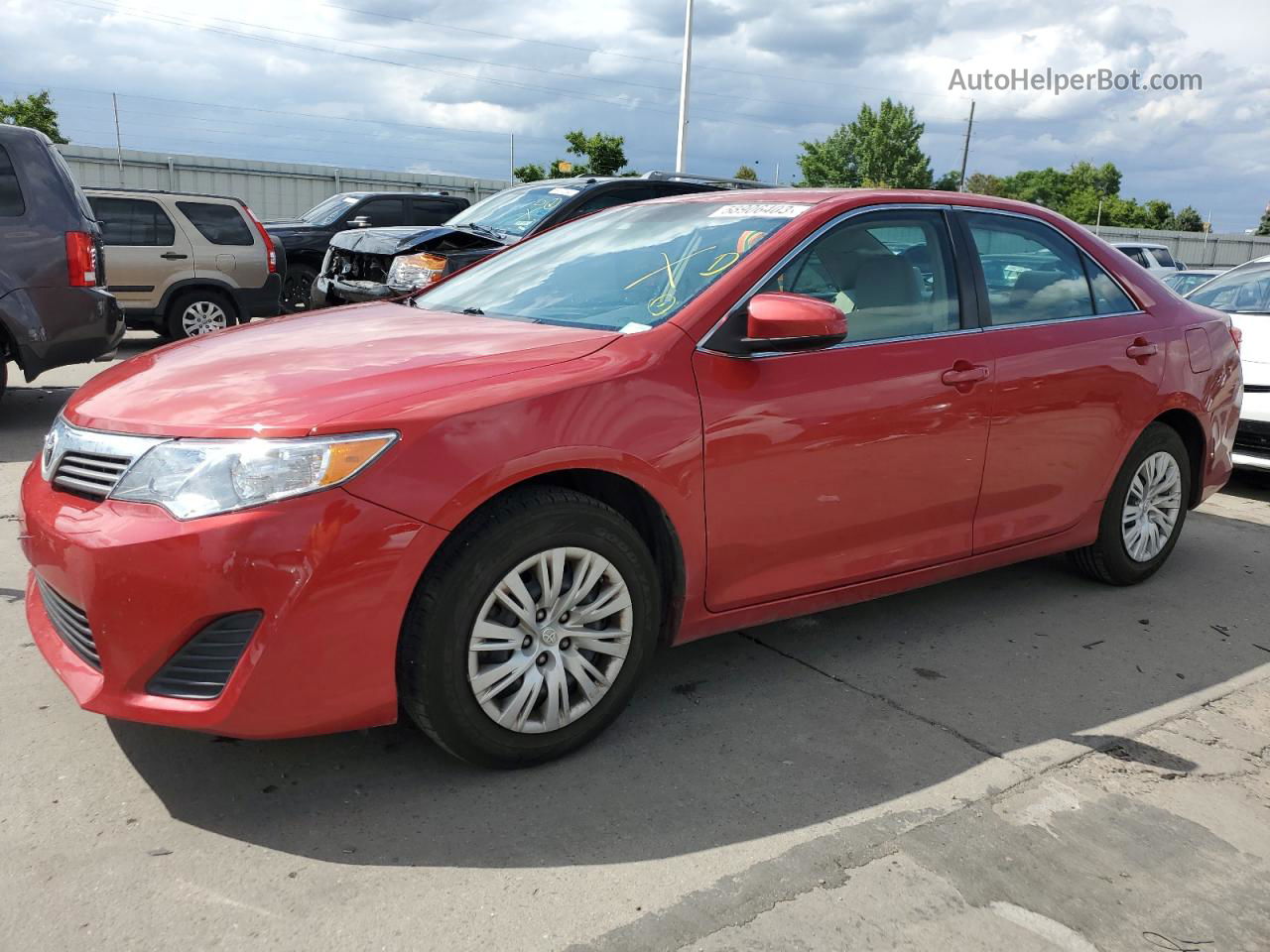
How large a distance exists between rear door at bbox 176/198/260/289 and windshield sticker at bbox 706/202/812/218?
31.0 feet

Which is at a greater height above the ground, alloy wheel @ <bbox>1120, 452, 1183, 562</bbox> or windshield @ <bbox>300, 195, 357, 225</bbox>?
windshield @ <bbox>300, 195, 357, 225</bbox>

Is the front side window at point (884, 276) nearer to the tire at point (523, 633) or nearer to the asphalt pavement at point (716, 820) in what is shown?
the tire at point (523, 633)

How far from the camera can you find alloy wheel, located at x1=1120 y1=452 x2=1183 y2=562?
4.66 m

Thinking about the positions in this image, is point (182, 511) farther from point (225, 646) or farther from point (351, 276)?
point (351, 276)

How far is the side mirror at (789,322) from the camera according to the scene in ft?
10.3

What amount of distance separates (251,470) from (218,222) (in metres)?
10.6

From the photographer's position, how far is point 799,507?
3387 mm

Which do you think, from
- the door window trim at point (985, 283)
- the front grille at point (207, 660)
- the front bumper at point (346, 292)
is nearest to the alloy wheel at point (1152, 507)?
the door window trim at point (985, 283)

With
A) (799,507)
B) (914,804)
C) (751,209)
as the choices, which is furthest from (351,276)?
(914,804)

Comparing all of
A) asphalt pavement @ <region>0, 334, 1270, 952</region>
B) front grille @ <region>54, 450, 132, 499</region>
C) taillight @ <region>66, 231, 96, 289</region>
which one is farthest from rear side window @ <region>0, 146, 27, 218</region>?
front grille @ <region>54, 450, 132, 499</region>

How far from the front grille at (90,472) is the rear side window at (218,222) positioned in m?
9.90

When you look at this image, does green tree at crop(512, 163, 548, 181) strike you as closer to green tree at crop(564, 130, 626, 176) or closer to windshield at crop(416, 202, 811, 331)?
green tree at crop(564, 130, 626, 176)

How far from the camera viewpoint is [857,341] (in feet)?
11.8

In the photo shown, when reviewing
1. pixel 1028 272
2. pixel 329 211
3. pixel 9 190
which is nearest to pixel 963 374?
pixel 1028 272
